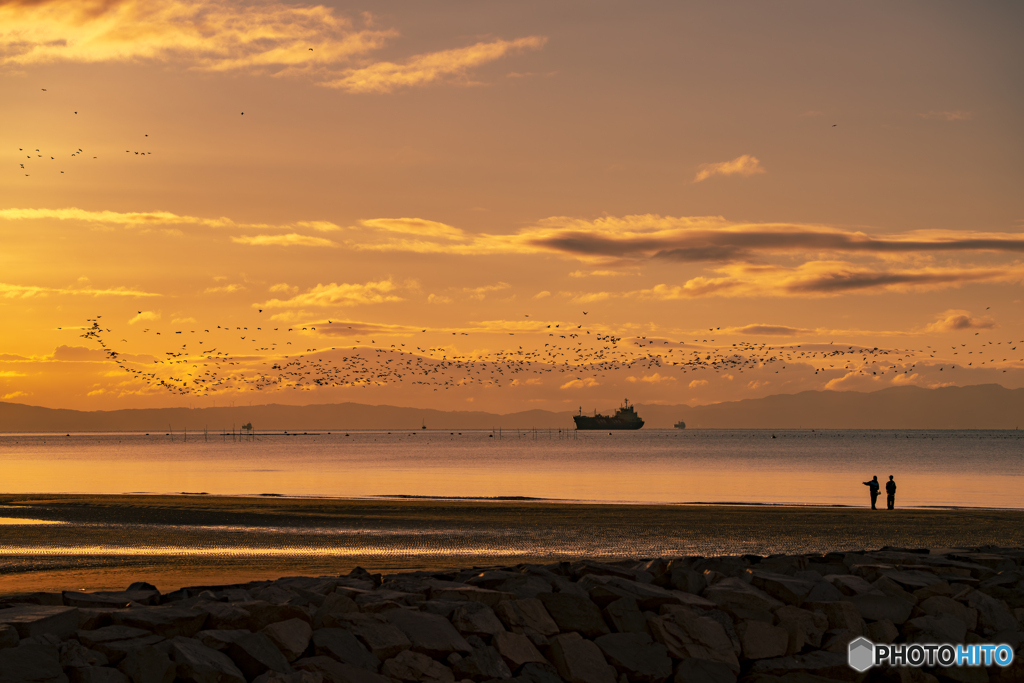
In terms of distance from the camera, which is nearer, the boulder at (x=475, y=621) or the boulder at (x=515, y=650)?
the boulder at (x=515, y=650)

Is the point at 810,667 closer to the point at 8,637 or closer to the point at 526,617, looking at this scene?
the point at 526,617

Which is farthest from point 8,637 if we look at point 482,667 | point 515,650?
point 515,650

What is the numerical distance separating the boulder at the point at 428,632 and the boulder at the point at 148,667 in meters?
2.37

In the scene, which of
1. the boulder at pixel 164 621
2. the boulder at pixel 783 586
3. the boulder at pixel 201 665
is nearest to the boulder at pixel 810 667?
the boulder at pixel 783 586

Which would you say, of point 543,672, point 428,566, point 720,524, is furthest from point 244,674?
point 720,524

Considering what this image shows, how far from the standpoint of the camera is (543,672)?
31.4ft

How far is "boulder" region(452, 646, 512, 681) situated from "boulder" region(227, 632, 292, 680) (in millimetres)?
1721

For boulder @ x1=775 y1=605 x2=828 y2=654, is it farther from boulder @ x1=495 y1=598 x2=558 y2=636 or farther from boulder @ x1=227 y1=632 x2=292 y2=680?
boulder @ x1=227 y1=632 x2=292 y2=680

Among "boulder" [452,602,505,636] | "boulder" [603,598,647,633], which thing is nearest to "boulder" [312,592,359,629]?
"boulder" [452,602,505,636]

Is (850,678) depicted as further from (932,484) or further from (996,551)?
(932,484)

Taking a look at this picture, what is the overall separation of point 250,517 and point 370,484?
3328cm

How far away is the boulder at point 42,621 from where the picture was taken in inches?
342

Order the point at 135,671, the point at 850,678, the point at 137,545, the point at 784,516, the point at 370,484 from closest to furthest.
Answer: the point at 135,671, the point at 850,678, the point at 137,545, the point at 784,516, the point at 370,484

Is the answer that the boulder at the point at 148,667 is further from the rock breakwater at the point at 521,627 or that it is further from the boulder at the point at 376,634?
the boulder at the point at 376,634
